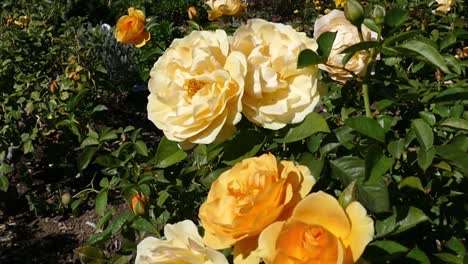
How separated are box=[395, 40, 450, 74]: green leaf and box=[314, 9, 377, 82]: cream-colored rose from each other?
78 mm

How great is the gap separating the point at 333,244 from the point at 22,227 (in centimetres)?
249

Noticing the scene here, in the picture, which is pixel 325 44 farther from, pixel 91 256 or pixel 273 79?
pixel 91 256

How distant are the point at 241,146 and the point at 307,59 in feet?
0.55

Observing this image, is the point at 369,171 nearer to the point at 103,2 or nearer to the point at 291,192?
the point at 291,192

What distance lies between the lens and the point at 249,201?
671mm

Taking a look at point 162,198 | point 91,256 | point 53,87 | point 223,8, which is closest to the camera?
point 91,256

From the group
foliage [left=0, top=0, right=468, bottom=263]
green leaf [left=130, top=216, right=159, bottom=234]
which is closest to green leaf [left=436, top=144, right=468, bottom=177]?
foliage [left=0, top=0, right=468, bottom=263]

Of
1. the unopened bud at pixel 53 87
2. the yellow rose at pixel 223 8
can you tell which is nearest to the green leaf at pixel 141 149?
the yellow rose at pixel 223 8

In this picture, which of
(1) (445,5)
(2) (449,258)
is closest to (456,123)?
(2) (449,258)

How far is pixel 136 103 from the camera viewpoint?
12.8 ft

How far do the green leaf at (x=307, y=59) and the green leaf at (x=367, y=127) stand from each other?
10 cm

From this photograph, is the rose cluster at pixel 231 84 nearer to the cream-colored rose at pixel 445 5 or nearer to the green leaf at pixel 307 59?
the green leaf at pixel 307 59

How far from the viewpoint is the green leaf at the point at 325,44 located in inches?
34.9

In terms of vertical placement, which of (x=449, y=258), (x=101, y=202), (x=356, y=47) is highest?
(x=356, y=47)
